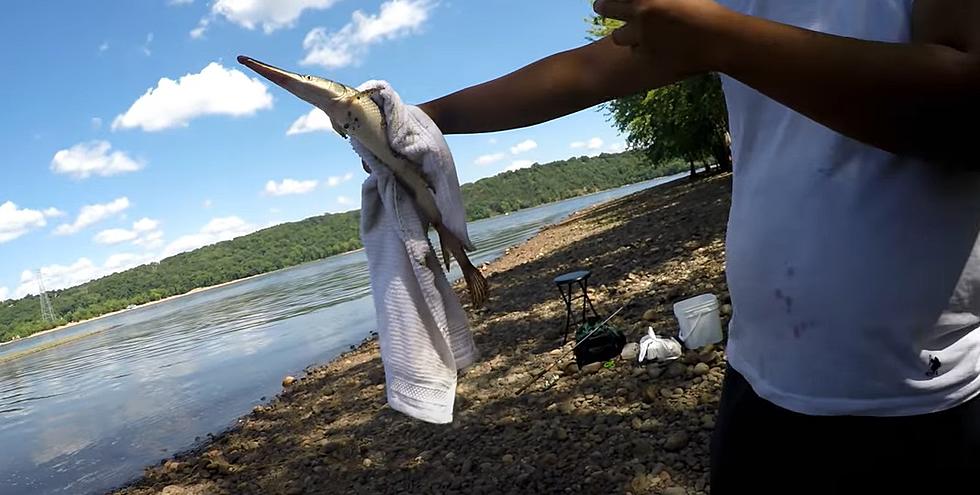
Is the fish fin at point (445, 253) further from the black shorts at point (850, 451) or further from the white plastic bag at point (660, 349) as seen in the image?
the white plastic bag at point (660, 349)

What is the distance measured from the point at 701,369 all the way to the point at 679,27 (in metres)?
5.20

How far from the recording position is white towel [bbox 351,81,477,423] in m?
1.75

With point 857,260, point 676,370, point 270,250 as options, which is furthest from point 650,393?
point 270,250

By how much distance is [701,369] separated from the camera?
18.6ft

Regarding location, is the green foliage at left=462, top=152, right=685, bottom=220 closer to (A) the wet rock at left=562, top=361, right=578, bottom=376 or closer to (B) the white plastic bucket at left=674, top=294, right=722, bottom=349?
(A) the wet rock at left=562, top=361, right=578, bottom=376

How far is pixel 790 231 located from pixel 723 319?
593 cm

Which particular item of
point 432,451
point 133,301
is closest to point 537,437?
point 432,451

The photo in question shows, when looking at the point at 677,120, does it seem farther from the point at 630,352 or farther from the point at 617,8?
the point at 617,8

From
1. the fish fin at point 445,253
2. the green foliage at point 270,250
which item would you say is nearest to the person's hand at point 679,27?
the fish fin at point 445,253

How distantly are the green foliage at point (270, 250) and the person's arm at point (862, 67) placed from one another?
116477 mm

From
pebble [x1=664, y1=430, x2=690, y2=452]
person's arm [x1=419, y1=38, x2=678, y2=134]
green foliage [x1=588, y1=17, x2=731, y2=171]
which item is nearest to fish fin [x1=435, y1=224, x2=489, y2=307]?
person's arm [x1=419, y1=38, x2=678, y2=134]

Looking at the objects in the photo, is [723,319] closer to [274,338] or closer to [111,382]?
[274,338]

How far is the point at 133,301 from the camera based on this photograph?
122 meters

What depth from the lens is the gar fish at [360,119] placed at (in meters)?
1.53
